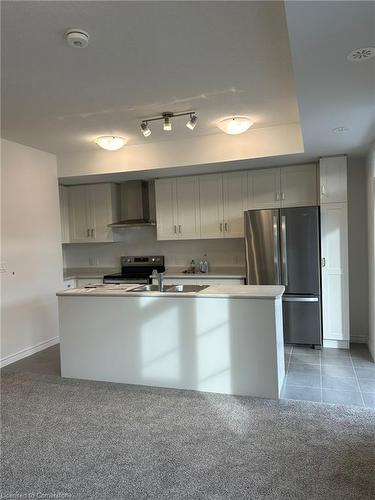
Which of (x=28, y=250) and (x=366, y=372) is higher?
(x=28, y=250)

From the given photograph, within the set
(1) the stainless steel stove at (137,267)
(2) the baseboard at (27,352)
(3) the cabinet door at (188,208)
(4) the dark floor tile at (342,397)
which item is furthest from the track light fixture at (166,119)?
(2) the baseboard at (27,352)

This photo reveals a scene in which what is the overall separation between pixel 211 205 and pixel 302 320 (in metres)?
1.99

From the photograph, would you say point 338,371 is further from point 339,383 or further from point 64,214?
point 64,214

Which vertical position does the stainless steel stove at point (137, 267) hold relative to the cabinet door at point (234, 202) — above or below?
below

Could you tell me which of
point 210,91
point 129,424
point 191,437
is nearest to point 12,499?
point 129,424

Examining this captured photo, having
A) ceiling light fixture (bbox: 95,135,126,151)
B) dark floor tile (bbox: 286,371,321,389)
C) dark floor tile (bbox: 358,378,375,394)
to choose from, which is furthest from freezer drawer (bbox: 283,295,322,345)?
ceiling light fixture (bbox: 95,135,126,151)

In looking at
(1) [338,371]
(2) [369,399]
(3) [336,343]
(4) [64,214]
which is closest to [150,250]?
(4) [64,214]

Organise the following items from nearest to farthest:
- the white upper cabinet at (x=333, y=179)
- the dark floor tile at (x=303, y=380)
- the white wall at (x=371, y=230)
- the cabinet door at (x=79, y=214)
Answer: the dark floor tile at (x=303, y=380), the white wall at (x=371, y=230), the white upper cabinet at (x=333, y=179), the cabinet door at (x=79, y=214)

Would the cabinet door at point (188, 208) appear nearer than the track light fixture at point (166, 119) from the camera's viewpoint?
No

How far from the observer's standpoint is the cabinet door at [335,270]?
14.5 feet

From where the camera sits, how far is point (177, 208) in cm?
542

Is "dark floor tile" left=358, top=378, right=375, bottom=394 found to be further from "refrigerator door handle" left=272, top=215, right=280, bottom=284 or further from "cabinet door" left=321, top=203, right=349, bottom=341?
"refrigerator door handle" left=272, top=215, right=280, bottom=284

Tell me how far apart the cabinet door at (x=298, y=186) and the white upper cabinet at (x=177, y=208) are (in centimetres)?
124

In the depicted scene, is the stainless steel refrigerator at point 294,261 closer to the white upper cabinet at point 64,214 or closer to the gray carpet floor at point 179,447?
the gray carpet floor at point 179,447
